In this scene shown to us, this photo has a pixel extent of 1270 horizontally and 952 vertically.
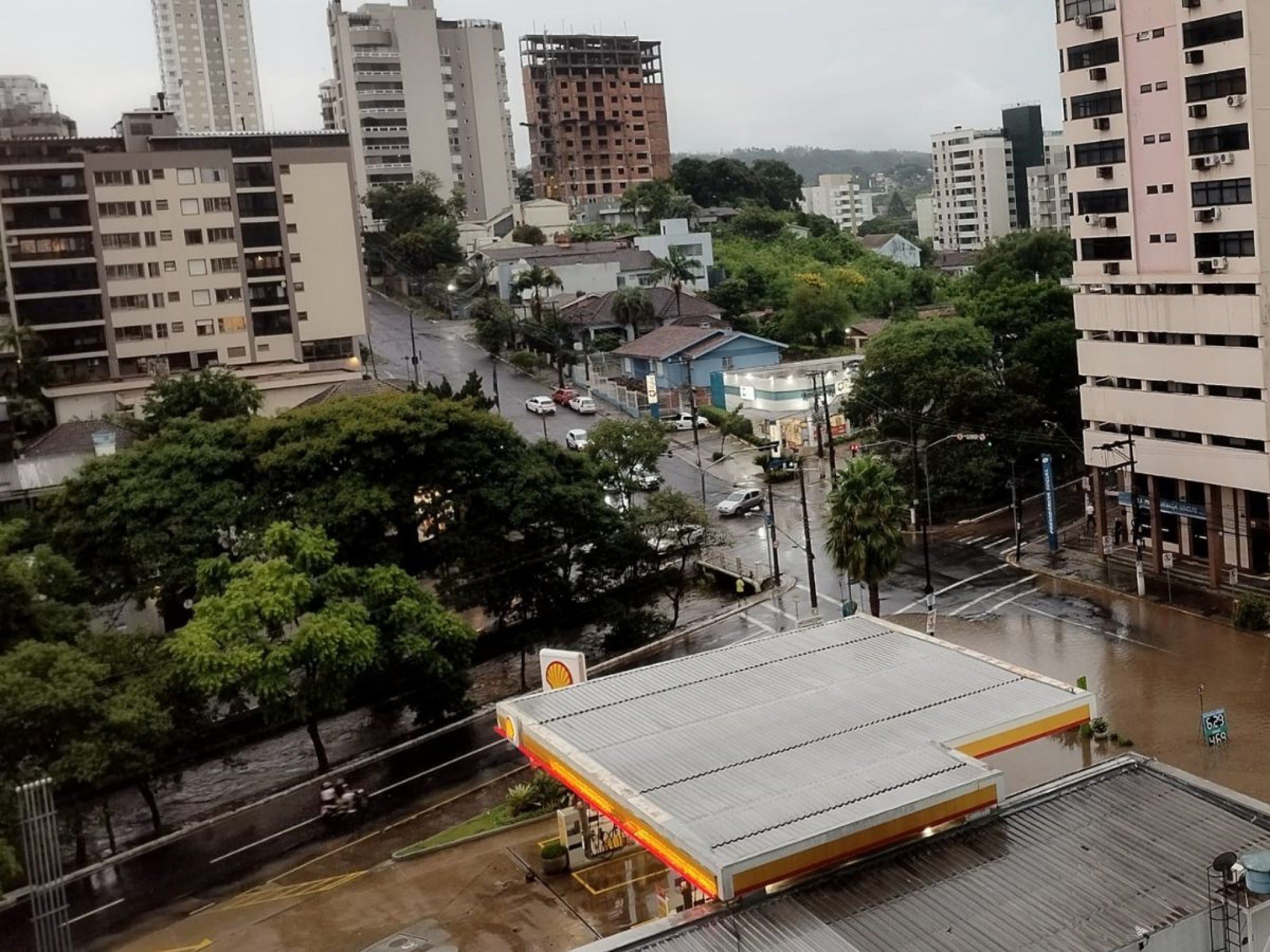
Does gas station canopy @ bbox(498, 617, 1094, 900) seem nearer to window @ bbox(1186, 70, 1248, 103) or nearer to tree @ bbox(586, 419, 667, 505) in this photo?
tree @ bbox(586, 419, 667, 505)

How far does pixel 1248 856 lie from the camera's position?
20.4 meters

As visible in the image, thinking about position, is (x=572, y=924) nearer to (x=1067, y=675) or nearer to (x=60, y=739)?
(x=60, y=739)

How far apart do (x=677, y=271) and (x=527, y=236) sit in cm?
3052

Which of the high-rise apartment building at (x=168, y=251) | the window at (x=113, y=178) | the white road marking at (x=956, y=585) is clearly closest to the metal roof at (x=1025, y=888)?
the white road marking at (x=956, y=585)

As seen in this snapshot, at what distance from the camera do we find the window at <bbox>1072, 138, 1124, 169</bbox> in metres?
51.6

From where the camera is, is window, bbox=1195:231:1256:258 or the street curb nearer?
the street curb

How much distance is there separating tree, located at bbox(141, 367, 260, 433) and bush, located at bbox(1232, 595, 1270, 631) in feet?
144

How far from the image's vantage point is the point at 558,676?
109ft

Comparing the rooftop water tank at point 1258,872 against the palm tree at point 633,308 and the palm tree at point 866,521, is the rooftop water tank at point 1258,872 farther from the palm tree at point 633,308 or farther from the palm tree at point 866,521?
the palm tree at point 633,308

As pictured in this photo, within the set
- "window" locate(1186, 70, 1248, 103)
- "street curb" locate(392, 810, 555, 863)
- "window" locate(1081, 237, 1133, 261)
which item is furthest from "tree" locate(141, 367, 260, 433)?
"window" locate(1186, 70, 1248, 103)

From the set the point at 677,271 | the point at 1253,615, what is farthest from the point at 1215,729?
the point at 677,271

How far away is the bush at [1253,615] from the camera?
44.4 m

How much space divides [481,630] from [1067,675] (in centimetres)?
2176

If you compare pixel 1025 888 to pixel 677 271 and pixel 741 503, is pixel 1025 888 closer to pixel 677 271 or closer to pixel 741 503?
pixel 741 503
